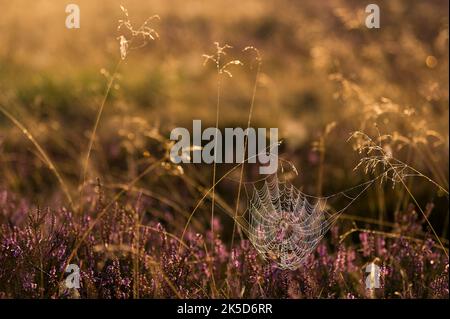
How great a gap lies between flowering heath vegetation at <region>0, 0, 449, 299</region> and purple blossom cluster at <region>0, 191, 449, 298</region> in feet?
0.04

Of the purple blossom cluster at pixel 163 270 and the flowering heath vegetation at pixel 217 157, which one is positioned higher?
the flowering heath vegetation at pixel 217 157

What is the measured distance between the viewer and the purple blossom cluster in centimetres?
267

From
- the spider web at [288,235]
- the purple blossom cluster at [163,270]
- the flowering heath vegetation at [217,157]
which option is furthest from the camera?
the spider web at [288,235]

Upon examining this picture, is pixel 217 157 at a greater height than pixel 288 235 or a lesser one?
greater

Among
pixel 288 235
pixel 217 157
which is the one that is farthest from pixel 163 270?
pixel 217 157

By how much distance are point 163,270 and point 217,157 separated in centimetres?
343

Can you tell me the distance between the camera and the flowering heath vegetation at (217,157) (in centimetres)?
282

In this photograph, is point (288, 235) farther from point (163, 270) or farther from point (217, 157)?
point (217, 157)

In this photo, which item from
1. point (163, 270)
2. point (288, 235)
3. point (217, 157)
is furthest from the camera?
point (217, 157)

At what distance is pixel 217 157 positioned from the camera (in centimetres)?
618

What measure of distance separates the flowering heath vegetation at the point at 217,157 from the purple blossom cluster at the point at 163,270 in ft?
0.04

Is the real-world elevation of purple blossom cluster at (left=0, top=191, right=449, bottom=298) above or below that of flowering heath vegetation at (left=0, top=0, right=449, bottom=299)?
below
